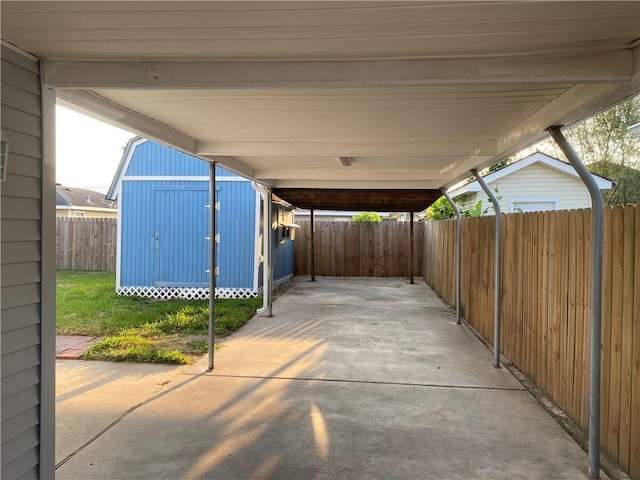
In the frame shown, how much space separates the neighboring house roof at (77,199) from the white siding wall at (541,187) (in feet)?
64.5

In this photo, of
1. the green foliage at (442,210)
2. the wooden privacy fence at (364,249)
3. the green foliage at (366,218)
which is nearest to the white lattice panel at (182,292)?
the wooden privacy fence at (364,249)

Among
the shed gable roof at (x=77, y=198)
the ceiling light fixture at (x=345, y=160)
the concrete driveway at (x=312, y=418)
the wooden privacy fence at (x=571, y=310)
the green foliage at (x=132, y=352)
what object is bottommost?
the concrete driveway at (x=312, y=418)

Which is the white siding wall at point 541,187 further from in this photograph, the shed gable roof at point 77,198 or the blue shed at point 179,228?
the shed gable roof at point 77,198

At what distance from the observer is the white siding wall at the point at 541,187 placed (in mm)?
13672

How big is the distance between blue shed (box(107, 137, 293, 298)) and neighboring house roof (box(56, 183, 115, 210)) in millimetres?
15325

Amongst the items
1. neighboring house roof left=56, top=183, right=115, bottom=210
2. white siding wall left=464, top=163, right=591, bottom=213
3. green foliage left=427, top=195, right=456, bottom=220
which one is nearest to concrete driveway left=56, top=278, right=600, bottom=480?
green foliage left=427, top=195, right=456, bottom=220

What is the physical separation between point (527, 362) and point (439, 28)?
378 cm

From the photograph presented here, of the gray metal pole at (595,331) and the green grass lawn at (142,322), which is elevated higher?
the gray metal pole at (595,331)

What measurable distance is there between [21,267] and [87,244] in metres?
14.4

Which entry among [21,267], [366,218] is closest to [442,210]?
[366,218]

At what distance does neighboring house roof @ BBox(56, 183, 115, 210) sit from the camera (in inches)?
941

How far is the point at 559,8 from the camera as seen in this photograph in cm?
175

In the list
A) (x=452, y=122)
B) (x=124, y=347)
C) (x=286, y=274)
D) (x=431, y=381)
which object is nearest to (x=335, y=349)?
(x=431, y=381)

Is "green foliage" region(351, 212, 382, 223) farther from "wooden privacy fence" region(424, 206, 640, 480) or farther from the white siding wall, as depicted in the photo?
"wooden privacy fence" region(424, 206, 640, 480)
